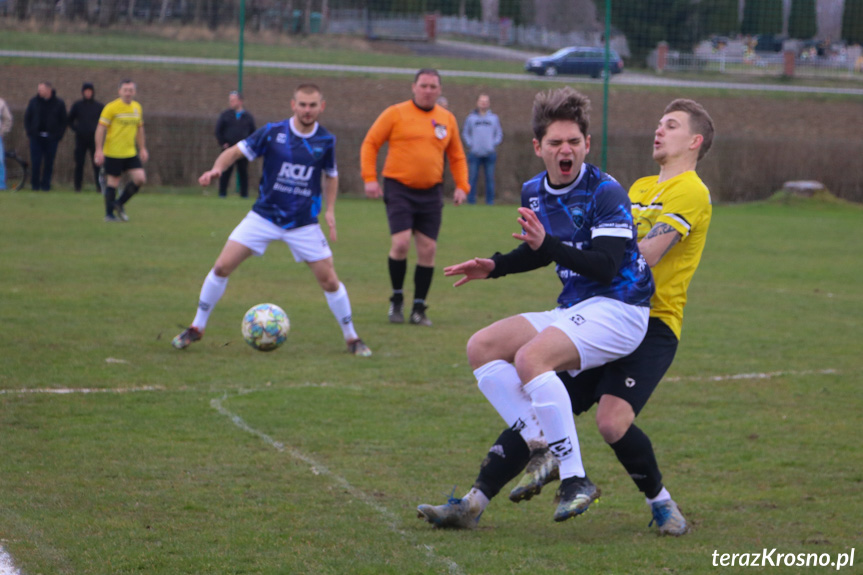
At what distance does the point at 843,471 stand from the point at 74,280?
320 inches

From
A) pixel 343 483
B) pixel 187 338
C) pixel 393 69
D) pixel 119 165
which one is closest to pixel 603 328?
pixel 343 483

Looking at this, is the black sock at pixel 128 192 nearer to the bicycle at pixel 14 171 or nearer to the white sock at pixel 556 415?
the bicycle at pixel 14 171

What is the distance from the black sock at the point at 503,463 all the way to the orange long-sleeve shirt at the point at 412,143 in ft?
17.7

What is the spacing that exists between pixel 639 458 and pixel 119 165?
13.3 meters

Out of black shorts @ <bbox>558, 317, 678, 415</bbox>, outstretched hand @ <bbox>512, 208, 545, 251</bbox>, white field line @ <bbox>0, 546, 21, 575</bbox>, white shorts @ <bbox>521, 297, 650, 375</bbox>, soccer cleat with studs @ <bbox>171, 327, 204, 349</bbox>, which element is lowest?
soccer cleat with studs @ <bbox>171, 327, 204, 349</bbox>

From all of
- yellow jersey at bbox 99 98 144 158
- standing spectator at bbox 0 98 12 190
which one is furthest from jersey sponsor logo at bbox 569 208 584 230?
standing spectator at bbox 0 98 12 190

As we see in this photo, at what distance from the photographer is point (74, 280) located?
10836mm

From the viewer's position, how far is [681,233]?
4.33 m

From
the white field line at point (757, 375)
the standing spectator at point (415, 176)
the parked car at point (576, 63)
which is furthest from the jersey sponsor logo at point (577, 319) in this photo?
the parked car at point (576, 63)

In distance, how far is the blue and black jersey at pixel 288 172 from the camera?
25.9 ft

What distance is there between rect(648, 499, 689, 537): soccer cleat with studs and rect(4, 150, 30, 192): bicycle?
18.3 m

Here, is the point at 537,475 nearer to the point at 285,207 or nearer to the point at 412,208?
the point at 285,207

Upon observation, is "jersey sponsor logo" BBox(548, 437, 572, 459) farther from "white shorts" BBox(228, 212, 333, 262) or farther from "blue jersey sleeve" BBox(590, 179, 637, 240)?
"white shorts" BBox(228, 212, 333, 262)

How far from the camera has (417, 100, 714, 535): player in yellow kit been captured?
4250 millimetres
